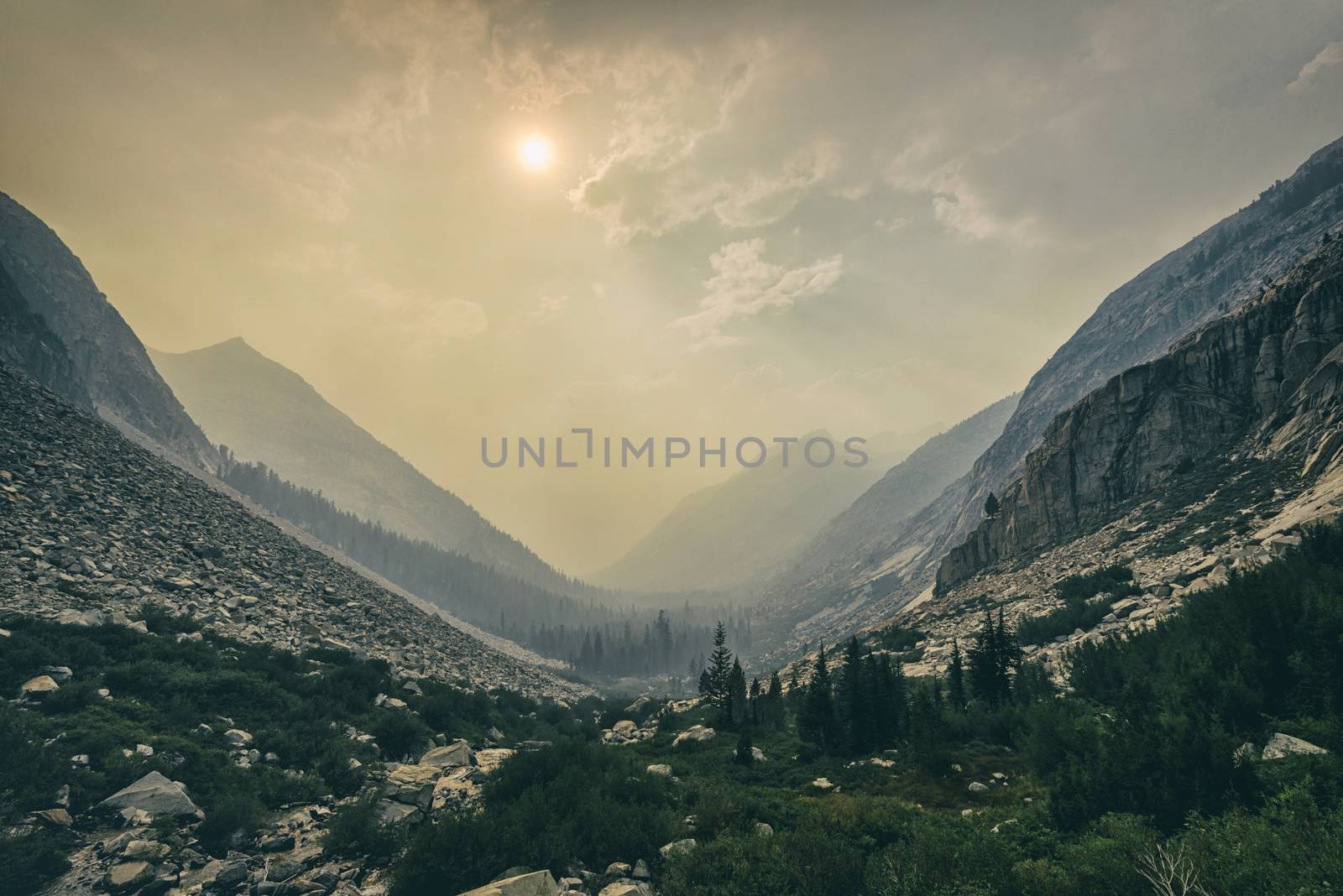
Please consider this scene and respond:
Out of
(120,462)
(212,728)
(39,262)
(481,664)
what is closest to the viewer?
(212,728)

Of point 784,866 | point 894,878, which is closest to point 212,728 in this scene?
point 784,866

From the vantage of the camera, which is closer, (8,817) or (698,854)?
(8,817)

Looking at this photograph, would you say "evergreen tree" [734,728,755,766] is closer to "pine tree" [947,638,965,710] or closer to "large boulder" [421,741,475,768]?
"large boulder" [421,741,475,768]

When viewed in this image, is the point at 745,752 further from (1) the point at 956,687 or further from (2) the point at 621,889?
(2) the point at 621,889

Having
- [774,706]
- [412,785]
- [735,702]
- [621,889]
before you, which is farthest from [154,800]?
[774,706]

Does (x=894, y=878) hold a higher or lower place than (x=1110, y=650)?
lower

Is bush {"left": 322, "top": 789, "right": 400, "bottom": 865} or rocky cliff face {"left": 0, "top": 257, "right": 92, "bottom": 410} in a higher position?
rocky cliff face {"left": 0, "top": 257, "right": 92, "bottom": 410}

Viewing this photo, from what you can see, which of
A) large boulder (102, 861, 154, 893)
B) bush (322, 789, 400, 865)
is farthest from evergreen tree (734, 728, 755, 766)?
large boulder (102, 861, 154, 893)

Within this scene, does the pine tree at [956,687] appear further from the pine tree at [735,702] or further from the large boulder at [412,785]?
the large boulder at [412,785]

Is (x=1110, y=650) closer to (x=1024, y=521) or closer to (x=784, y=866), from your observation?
(x=784, y=866)
